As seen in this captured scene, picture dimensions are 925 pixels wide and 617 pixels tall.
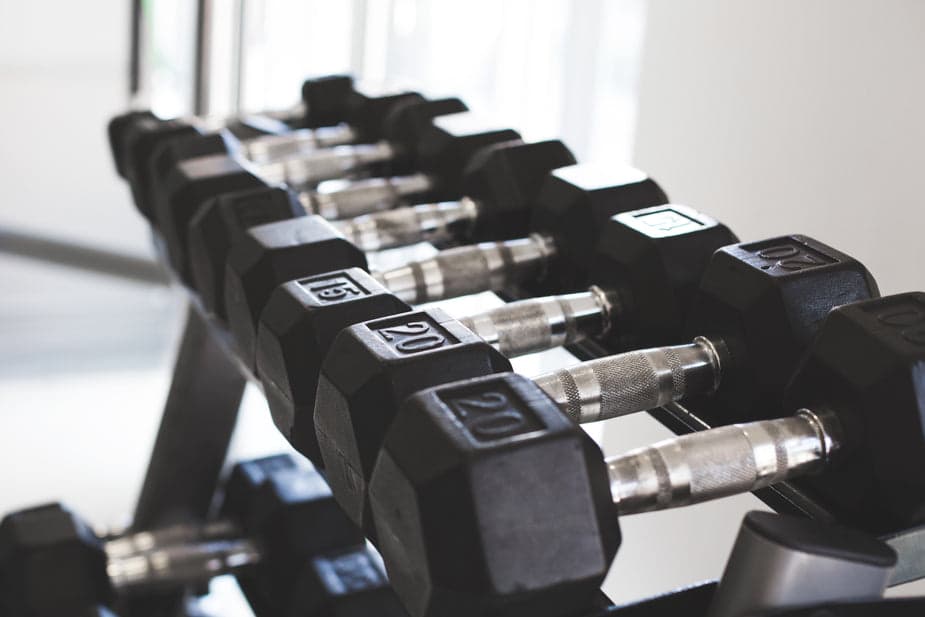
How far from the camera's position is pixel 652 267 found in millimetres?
651

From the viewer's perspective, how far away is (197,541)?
123 centimetres

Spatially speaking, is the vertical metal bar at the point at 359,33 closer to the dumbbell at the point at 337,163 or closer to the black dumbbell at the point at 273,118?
the black dumbbell at the point at 273,118

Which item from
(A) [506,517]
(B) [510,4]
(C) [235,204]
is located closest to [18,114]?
(B) [510,4]

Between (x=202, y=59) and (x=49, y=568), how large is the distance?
6.23ft

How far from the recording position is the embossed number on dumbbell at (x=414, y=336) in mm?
551

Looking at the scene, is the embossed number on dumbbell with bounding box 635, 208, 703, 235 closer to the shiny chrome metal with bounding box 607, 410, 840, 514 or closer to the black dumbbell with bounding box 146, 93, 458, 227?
the shiny chrome metal with bounding box 607, 410, 840, 514

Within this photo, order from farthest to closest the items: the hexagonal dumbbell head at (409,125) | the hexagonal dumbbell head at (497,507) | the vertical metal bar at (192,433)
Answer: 1. the vertical metal bar at (192,433)
2. the hexagonal dumbbell head at (409,125)
3. the hexagonal dumbbell head at (497,507)

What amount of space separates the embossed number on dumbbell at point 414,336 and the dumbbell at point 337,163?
0.32 meters

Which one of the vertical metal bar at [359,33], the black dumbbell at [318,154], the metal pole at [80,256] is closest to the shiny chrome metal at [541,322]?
the black dumbbell at [318,154]

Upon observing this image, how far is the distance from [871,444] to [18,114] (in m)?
2.98

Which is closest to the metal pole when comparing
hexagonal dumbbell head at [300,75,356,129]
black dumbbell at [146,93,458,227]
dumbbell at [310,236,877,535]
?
hexagonal dumbbell head at [300,75,356,129]

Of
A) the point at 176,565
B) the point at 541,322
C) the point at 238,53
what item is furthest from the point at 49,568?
the point at 238,53

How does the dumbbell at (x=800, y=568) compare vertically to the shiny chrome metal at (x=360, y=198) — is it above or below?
below

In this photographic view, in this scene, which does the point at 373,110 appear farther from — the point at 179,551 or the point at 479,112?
the point at 179,551
